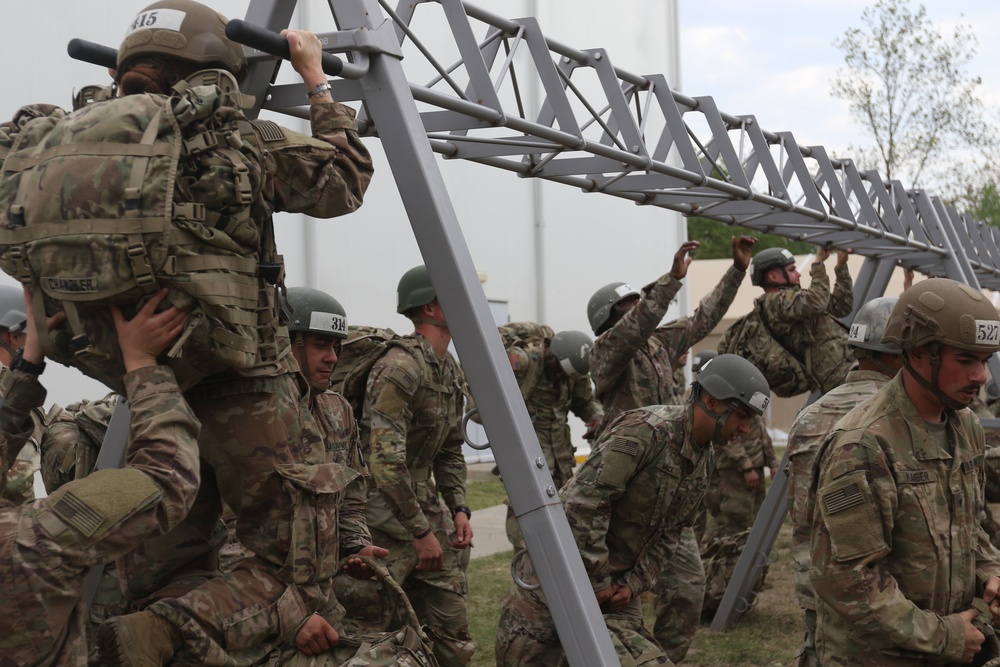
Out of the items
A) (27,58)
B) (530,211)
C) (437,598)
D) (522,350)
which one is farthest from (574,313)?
(437,598)

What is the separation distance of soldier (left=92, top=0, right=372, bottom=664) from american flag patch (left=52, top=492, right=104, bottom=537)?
0.52 meters

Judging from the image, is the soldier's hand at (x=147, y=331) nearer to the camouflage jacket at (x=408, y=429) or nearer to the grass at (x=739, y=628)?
the camouflage jacket at (x=408, y=429)

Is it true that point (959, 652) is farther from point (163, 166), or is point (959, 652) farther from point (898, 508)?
point (163, 166)

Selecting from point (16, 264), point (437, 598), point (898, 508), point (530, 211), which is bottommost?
point (437, 598)

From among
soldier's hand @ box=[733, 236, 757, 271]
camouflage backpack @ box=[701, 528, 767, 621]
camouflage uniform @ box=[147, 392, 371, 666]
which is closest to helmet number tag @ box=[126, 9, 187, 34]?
camouflage uniform @ box=[147, 392, 371, 666]

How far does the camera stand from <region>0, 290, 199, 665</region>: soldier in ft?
8.57

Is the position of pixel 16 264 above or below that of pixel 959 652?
above

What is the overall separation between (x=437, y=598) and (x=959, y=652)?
2931 millimetres

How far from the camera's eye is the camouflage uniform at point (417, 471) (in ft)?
19.0

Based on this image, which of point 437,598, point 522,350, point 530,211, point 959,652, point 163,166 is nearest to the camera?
point 163,166

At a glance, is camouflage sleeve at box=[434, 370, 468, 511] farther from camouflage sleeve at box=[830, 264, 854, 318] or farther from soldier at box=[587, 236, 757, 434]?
camouflage sleeve at box=[830, 264, 854, 318]

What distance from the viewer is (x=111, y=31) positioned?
380 inches

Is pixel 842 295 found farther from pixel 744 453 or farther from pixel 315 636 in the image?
pixel 315 636

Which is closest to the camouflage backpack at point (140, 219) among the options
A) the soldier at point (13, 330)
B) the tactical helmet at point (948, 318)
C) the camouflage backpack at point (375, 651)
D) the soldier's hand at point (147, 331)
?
the soldier's hand at point (147, 331)
